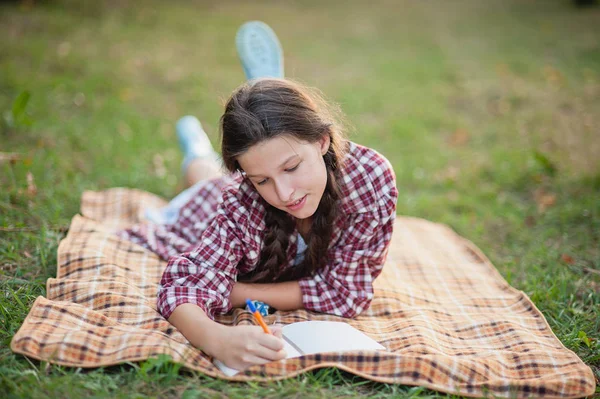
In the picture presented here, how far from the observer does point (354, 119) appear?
583cm

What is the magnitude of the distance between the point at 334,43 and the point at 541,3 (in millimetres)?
4788

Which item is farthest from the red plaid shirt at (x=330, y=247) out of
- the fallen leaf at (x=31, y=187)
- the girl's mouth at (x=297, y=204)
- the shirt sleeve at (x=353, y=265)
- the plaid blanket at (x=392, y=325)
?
the fallen leaf at (x=31, y=187)

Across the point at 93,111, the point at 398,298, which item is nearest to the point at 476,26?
the point at 93,111

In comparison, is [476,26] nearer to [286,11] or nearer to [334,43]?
[334,43]

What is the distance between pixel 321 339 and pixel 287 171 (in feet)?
2.14

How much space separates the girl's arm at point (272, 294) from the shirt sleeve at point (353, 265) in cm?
4

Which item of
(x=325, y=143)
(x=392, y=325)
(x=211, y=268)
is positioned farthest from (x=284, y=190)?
(x=392, y=325)

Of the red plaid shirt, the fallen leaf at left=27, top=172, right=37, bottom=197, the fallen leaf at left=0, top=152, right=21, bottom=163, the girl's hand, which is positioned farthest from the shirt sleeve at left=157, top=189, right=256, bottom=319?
the fallen leaf at left=0, top=152, right=21, bottom=163

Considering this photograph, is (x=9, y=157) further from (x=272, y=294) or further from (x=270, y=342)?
(x=270, y=342)

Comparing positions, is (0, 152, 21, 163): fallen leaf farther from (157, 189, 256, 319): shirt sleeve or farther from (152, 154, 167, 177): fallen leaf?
(157, 189, 256, 319): shirt sleeve

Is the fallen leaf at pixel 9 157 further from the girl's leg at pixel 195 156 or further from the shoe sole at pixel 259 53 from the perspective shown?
the shoe sole at pixel 259 53

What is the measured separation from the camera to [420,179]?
461 cm

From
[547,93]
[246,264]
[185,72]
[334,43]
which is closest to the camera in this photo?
[246,264]

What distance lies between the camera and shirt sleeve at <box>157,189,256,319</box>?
2.12m
